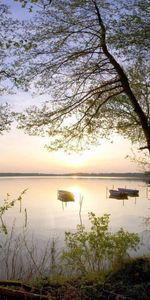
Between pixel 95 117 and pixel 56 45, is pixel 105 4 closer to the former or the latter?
pixel 56 45

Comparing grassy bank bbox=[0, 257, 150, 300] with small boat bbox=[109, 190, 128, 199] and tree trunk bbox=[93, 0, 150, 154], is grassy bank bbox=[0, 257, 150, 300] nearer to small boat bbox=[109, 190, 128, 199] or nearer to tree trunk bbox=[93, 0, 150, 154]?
tree trunk bbox=[93, 0, 150, 154]

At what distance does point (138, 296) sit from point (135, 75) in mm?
10646

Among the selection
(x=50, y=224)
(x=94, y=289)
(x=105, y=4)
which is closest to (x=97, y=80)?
(x=105, y=4)

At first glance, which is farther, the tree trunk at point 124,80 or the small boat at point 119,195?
the small boat at point 119,195

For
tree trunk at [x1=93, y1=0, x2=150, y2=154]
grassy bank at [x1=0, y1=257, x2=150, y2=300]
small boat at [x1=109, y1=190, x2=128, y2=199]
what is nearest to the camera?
grassy bank at [x1=0, y1=257, x2=150, y2=300]

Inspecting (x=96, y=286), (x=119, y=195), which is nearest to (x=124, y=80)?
(x=96, y=286)

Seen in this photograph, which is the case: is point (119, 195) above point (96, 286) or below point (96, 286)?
below

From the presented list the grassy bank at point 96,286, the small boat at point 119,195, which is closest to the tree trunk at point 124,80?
the grassy bank at point 96,286

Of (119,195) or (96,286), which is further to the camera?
(119,195)

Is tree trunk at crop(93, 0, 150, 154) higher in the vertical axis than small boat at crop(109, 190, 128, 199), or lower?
higher

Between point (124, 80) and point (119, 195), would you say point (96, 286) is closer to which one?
point (124, 80)

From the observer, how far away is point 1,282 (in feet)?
32.0

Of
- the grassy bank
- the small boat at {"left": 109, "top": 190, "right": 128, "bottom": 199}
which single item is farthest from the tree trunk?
the small boat at {"left": 109, "top": 190, "right": 128, "bottom": 199}

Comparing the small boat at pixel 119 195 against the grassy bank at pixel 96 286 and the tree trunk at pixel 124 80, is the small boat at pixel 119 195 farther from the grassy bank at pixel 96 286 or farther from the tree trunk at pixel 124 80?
the grassy bank at pixel 96 286
